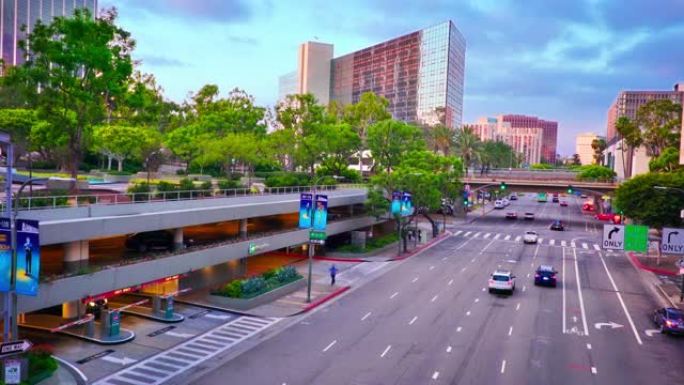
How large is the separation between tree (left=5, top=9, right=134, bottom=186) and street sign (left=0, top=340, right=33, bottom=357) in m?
23.0

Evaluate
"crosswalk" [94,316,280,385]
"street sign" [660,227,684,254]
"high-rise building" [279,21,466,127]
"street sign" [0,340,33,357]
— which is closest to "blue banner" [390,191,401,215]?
"street sign" [660,227,684,254]

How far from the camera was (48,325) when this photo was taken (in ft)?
94.3

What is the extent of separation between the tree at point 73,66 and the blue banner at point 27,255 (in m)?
20.0

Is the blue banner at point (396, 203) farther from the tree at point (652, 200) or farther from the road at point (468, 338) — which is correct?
the tree at point (652, 200)

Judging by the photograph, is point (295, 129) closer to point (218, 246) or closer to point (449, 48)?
point (218, 246)

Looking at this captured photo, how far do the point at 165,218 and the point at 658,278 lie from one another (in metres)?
40.4

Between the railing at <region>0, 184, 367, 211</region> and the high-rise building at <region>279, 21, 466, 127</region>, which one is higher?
the high-rise building at <region>279, 21, 466, 127</region>

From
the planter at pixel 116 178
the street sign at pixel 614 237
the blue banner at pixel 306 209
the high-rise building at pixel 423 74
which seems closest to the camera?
the street sign at pixel 614 237

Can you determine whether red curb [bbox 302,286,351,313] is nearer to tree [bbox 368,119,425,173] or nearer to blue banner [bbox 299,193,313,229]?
blue banner [bbox 299,193,313,229]

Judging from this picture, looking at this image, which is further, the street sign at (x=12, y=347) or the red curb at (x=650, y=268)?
the red curb at (x=650, y=268)

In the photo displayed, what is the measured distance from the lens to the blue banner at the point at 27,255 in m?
20.1

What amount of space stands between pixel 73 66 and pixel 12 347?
24.5 m

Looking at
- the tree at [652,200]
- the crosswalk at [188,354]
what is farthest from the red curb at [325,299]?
the tree at [652,200]

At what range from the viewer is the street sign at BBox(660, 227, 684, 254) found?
125 feet
